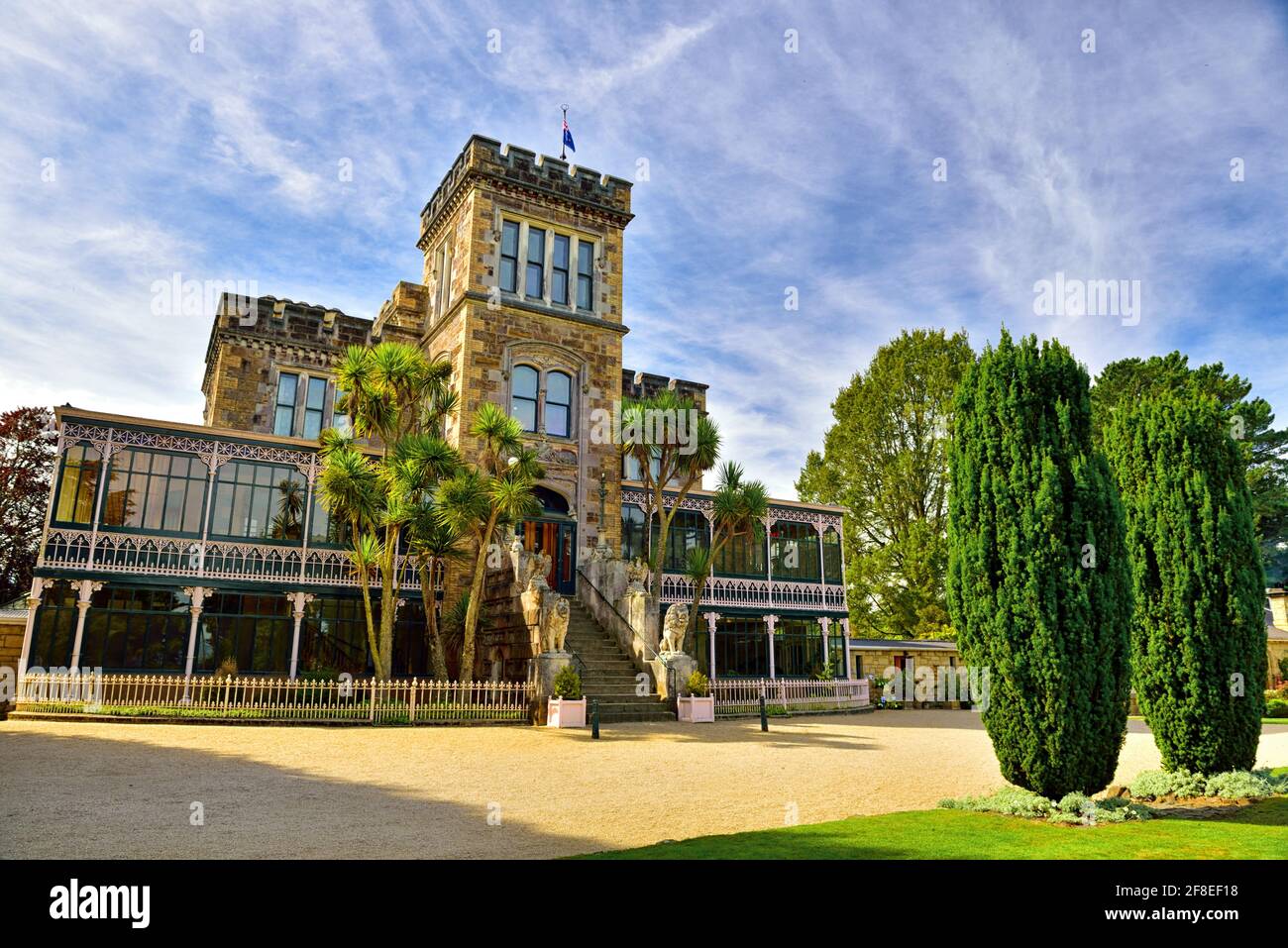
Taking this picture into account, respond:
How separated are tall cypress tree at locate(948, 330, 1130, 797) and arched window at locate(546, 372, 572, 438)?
56.4 ft

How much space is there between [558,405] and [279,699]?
38.7 ft

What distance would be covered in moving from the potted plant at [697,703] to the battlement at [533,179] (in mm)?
15579

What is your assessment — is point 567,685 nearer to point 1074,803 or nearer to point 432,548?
point 432,548

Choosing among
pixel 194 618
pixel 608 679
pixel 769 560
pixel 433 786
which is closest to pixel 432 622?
pixel 608 679

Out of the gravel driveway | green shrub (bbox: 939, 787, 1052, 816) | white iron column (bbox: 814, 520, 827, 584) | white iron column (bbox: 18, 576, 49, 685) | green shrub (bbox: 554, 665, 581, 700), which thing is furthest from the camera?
white iron column (bbox: 814, 520, 827, 584)

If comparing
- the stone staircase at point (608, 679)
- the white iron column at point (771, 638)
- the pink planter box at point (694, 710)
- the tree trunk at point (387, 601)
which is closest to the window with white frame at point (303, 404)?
the tree trunk at point (387, 601)

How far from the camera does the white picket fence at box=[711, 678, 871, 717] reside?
2226 cm

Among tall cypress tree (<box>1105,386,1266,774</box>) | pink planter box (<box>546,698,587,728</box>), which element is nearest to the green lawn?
tall cypress tree (<box>1105,386,1266,774</box>)

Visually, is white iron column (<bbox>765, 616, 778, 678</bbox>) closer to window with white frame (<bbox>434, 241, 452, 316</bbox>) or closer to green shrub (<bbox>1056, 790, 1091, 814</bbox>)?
window with white frame (<bbox>434, 241, 452, 316</bbox>)

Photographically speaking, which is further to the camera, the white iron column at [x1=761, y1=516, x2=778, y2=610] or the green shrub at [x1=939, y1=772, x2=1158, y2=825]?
the white iron column at [x1=761, y1=516, x2=778, y2=610]
